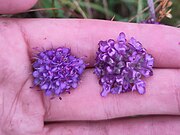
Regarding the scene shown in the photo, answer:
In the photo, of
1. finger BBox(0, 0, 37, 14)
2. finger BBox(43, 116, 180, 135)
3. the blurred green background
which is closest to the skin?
finger BBox(43, 116, 180, 135)

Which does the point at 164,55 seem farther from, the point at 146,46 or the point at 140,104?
the point at 140,104

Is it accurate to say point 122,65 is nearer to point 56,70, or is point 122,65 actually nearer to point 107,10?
point 56,70

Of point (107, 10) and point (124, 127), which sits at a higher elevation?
point (107, 10)

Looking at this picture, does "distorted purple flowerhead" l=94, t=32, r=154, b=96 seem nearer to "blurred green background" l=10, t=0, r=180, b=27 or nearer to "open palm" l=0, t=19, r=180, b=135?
"open palm" l=0, t=19, r=180, b=135

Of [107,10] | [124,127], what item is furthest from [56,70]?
[107,10]

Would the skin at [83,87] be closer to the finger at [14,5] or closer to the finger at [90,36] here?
the finger at [90,36]

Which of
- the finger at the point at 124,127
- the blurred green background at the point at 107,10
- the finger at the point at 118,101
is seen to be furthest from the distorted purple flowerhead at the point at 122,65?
the blurred green background at the point at 107,10

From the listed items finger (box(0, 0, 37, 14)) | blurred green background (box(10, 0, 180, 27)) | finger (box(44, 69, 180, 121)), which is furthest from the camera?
blurred green background (box(10, 0, 180, 27))
